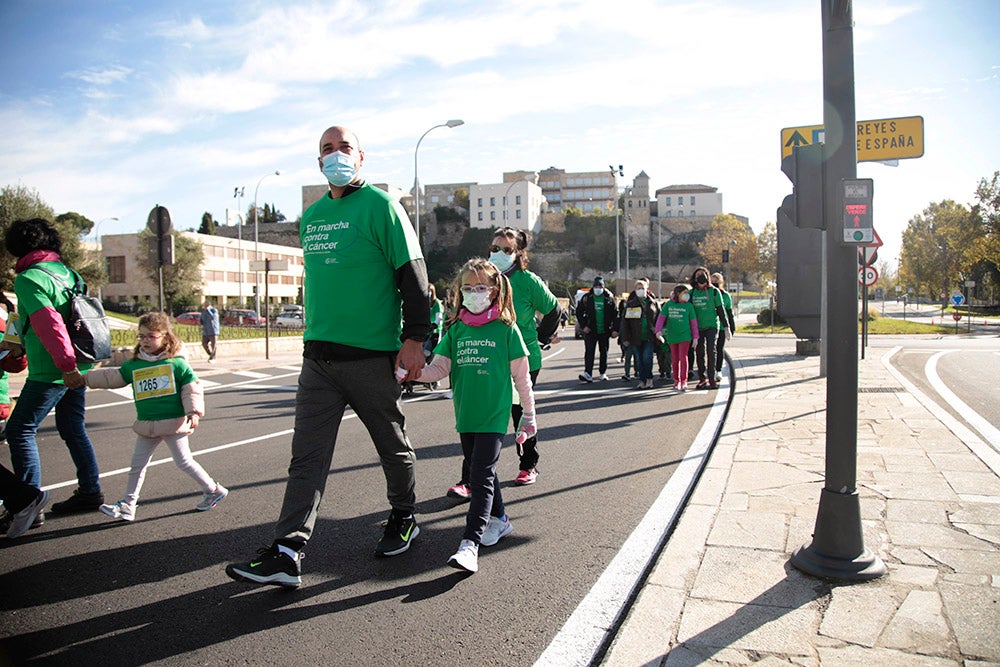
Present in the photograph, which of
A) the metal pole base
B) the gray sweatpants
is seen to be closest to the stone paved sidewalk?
the metal pole base

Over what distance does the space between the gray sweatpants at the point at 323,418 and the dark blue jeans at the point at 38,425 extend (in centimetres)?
203

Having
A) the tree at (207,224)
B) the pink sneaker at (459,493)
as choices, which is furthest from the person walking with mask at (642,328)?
the tree at (207,224)

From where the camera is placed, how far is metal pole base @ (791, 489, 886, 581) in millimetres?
3318

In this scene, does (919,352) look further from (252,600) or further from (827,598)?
(252,600)

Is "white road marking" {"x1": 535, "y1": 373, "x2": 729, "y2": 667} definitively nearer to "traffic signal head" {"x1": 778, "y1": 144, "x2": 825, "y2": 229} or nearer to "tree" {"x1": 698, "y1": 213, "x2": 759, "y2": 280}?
"traffic signal head" {"x1": 778, "y1": 144, "x2": 825, "y2": 229}

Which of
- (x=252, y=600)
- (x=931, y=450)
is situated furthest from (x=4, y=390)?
(x=931, y=450)

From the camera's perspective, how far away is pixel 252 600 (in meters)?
3.33

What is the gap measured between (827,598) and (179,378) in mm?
3926

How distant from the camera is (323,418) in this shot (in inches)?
142

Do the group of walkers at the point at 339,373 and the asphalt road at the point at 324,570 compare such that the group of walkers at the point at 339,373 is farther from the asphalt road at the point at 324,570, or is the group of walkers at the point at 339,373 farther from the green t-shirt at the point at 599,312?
the green t-shirt at the point at 599,312

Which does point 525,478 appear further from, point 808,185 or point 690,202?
point 690,202

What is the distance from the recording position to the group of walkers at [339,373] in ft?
11.7

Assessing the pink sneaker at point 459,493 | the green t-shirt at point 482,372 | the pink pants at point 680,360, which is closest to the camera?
the green t-shirt at point 482,372

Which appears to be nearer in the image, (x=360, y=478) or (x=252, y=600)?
(x=252, y=600)
